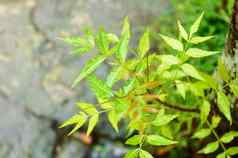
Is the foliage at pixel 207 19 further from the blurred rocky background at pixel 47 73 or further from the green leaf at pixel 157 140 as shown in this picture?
the green leaf at pixel 157 140

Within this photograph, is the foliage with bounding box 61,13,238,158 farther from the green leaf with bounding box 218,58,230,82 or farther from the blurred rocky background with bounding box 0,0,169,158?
the blurred rocky background with bounding box 0,0,169,158

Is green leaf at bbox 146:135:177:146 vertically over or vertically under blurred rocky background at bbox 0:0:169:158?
over

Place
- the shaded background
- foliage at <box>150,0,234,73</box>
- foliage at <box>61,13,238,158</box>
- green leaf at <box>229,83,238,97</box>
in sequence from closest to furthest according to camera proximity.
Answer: foliage at <box>61,13,238,158</box> < green leaf at <box>229,83,238,97</box> < foliage at <box>150,0,234,73</box> < the shaded background

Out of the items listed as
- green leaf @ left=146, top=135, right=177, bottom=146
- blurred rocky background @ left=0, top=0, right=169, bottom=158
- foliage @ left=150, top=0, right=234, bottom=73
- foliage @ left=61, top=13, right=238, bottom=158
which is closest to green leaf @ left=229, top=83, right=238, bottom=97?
→ foliage @ left=61, top=13, right=238, bottom=158

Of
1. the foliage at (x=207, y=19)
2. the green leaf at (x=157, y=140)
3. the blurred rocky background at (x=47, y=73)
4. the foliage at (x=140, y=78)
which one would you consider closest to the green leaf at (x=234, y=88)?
the foliage at (x=140, y=78)

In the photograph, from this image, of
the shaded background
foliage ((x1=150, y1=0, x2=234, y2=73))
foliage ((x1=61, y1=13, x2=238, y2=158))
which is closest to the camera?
foliage ((x1=61, y1=13, x2=238, y2=158))

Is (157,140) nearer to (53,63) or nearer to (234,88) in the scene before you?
(234,88)

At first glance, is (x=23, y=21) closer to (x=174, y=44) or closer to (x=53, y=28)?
(x=53, y=28)

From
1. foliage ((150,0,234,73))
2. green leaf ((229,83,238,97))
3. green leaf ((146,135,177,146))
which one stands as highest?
green leaf ((229,83,238,97))

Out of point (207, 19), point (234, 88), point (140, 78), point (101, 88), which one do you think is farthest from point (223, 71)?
point (207, 19)
